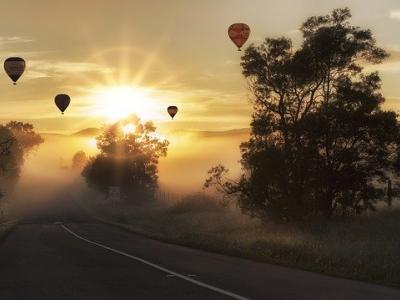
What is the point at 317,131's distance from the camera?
29.9 meters

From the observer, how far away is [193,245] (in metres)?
23.6

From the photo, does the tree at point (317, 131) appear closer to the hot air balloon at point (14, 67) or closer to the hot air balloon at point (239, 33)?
the hot air balloon at point (239, 33)

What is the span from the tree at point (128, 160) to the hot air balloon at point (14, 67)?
36094 mm

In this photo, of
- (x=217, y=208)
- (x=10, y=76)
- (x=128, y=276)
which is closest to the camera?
(x=128, y=276)

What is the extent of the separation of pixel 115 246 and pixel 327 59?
14.6 m

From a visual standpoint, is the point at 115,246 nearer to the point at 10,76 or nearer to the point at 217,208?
the point at 10,76

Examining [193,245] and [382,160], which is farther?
[382,160]

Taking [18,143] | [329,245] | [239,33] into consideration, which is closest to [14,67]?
[239,33]

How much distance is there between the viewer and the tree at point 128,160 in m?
77.6

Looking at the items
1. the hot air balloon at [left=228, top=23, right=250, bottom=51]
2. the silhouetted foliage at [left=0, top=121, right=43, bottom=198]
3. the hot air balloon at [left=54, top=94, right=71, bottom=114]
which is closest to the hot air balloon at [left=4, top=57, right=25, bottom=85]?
the hot air balloon at [left=54, top=94, right=71, bottom=114]

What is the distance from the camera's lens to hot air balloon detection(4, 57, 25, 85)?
137 feet

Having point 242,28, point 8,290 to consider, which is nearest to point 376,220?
point 242,28

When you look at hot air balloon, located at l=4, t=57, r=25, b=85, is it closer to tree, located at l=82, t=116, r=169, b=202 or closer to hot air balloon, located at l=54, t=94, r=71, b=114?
hot air balloon, located at l=54, t=94, r=71, b=114

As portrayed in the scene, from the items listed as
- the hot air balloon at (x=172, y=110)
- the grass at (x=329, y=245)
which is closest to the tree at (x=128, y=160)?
the hot air balloon at (x=172, y=110)
